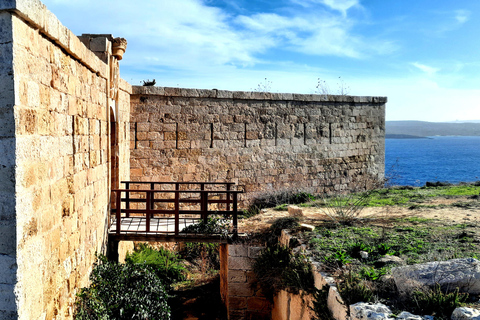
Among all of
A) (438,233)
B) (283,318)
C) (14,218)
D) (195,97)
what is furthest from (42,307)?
(195,97)

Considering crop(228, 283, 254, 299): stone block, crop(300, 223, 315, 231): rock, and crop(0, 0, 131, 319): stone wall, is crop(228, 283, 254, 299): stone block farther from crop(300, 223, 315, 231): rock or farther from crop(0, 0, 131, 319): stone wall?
crop(0, 0, 131, 319): stone wall

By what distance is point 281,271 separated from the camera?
6.56 meters

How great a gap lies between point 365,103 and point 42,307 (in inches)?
461

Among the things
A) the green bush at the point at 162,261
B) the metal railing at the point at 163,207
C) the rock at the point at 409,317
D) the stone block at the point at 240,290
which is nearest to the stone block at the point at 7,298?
the rock at the point at 409,317

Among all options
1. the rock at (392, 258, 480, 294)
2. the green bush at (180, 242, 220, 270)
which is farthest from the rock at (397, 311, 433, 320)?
the green bush at (180, 242, 220, 270)

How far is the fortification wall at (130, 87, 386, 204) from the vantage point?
9844 millimetres

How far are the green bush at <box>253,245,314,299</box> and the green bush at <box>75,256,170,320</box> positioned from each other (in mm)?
1623

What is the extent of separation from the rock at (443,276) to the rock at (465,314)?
19.3 inches

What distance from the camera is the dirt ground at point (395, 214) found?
7951 millimetres

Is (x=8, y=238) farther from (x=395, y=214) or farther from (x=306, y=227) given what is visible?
(x=395, y=214)

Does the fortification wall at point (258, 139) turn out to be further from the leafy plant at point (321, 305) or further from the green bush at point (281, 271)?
the leafy plant at point (321, 305)

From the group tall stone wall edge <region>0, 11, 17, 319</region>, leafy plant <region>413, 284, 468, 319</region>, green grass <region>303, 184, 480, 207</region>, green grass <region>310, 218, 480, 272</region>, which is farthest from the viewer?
green grass <region>303, 184, 480, 207</region>

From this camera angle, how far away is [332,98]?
12727mm

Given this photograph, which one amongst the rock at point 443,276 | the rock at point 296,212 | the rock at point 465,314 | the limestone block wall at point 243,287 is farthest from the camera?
the rock at point 296,212
